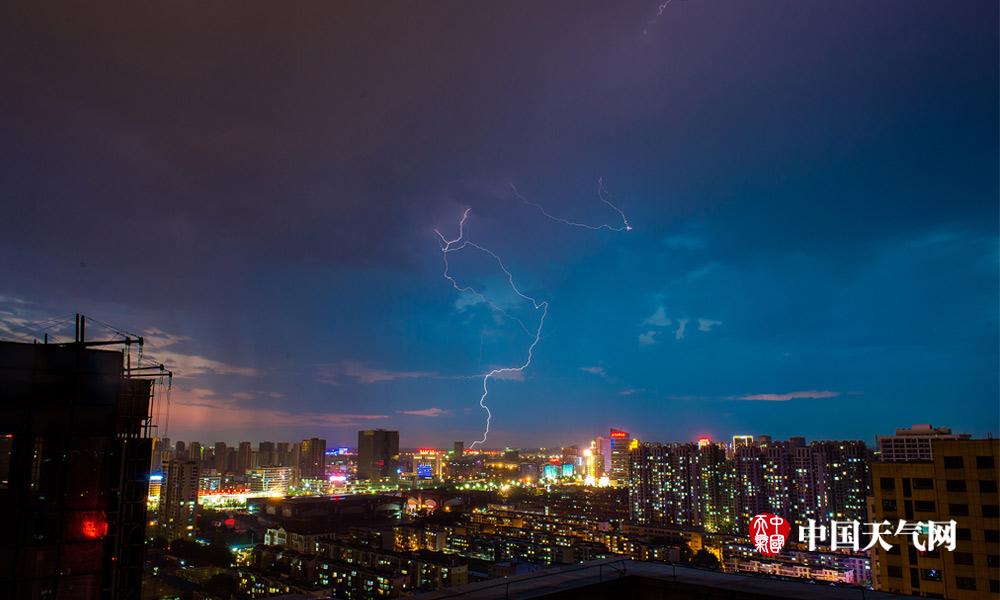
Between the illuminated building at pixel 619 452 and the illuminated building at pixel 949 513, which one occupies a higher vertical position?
the illuminated building at pixel 949 513

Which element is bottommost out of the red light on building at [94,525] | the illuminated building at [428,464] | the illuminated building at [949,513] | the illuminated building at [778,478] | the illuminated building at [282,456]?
the illuminated building at [428,464]

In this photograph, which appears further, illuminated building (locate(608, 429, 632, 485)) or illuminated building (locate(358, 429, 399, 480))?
illuminated building (locate(358, 429, 399, 480))

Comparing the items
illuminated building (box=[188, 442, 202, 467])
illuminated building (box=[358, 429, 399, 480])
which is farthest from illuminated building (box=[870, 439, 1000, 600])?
illuminated building (box=[358, 429, 399, 480])

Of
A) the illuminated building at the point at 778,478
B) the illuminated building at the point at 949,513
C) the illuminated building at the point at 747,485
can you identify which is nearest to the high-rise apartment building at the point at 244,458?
the illuminated building at the point at 747,485

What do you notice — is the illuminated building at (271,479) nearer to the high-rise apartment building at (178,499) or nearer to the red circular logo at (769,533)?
the high-rise apartment building at (178,499)

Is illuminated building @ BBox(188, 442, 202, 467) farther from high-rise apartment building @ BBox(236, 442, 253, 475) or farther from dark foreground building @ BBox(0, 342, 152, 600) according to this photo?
dark foreground building @ BBox(0, 342, 152, 600)

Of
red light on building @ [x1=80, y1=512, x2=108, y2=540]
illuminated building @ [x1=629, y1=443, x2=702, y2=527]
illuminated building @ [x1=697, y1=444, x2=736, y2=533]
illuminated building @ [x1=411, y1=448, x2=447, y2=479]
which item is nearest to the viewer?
red light on building @ [x1=80, y1=512, x2=108, y2=540]
